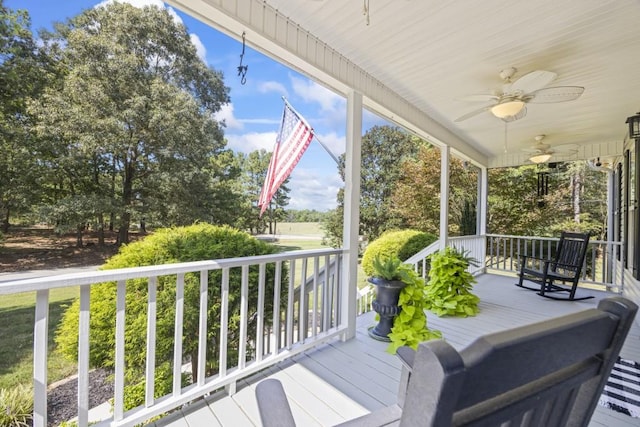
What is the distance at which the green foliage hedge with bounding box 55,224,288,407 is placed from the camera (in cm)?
229

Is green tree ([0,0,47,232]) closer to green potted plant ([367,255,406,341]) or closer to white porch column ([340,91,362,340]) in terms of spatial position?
white porch column ([340,91,362,340])

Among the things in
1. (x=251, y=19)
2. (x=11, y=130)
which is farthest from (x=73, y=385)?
(x=251, y=19)

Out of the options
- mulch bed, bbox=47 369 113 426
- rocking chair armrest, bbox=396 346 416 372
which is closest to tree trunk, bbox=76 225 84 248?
mulch bed, bbox=47 369 113 426

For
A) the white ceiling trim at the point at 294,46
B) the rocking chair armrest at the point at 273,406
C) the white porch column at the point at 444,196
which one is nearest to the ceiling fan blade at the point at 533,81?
the white ceiling trim at the point at 294,46

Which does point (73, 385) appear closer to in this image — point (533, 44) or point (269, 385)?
point (269, 385)

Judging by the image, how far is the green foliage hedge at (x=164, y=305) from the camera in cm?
229

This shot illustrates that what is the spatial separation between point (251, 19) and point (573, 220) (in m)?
12.7

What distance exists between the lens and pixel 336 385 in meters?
2.10

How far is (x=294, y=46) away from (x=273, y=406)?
7.87 ft

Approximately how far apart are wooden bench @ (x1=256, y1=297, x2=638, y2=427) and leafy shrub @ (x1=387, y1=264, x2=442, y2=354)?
2.03 metres

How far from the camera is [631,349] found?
2844 mm

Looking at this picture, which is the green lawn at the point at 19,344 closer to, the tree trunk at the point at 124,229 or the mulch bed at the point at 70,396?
the mulch bed at the point at 70,396

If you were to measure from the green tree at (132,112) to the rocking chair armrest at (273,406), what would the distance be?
2.94m

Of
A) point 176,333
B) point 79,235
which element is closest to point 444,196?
point 176,333
